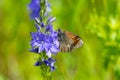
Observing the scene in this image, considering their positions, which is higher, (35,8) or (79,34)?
(79,34)

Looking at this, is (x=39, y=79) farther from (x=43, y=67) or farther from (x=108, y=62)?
(x=43, y=67)

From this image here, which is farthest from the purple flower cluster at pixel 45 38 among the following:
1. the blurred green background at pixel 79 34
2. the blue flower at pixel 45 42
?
the blurred green background at pixel 79 34

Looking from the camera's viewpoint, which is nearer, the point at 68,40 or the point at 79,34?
the point at 68,40

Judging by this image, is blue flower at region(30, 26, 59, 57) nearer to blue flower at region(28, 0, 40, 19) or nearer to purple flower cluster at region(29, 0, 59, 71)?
purple flower cluster at region(29, 0, 59, 71)

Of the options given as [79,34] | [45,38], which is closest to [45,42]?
[45,38]

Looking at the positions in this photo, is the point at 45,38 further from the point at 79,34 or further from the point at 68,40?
the point at 79,34

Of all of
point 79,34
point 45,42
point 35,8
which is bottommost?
point 45,42
